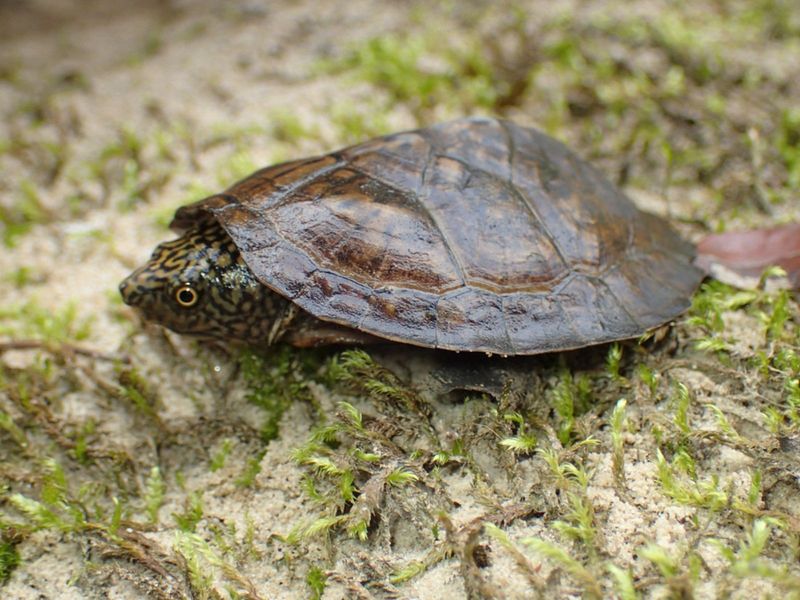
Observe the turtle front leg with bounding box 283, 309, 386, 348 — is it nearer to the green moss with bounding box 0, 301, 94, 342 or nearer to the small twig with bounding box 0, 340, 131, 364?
the small twig with bounding box 0, 340, 131, 364

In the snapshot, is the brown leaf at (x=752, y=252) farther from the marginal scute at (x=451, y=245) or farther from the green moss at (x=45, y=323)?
the green moss at (x=45, y=323)

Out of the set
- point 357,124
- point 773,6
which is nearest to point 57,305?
point 357,124

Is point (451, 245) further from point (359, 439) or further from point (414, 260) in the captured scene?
point (359, 439)

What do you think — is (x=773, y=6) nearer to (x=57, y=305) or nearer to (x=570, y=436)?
(x=570, y=436)

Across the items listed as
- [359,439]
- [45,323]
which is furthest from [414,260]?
[45,323]

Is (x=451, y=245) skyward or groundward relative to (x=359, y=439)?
skyward

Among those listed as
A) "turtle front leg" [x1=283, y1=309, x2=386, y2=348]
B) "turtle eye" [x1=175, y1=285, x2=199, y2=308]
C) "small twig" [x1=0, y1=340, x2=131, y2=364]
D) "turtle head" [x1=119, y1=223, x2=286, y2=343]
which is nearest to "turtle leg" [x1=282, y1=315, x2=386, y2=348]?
"turtle front leg" [x1=283, y1=309, x2=386, y2=348]
